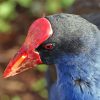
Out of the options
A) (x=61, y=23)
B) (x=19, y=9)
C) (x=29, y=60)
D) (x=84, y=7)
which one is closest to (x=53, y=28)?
(x=61, y=23)

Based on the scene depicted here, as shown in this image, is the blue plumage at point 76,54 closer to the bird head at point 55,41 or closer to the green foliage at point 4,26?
the bird head at point 55,41

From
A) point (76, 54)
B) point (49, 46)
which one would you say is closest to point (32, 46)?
point (49, 46)

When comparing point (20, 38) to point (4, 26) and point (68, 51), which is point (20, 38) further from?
point (68, 51)

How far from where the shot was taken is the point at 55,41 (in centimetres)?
257

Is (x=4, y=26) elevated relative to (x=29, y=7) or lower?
lower

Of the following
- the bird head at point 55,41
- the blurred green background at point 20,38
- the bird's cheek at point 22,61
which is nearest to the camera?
the bird head at point 55,41

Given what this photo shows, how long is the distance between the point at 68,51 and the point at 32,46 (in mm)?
195

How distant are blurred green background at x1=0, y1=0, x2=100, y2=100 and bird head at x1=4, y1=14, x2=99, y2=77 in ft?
4.43

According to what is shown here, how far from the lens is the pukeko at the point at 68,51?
258cm

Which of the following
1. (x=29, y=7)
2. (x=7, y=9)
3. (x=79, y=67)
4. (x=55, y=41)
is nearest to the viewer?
(x=55, y=41)

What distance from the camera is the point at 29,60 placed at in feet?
8.91

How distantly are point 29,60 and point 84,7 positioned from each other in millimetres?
1010

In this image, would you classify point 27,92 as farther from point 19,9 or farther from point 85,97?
point 85,97

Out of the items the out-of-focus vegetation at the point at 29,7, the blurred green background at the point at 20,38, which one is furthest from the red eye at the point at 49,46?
the out-of-focus vegetation at the point at 29,7
